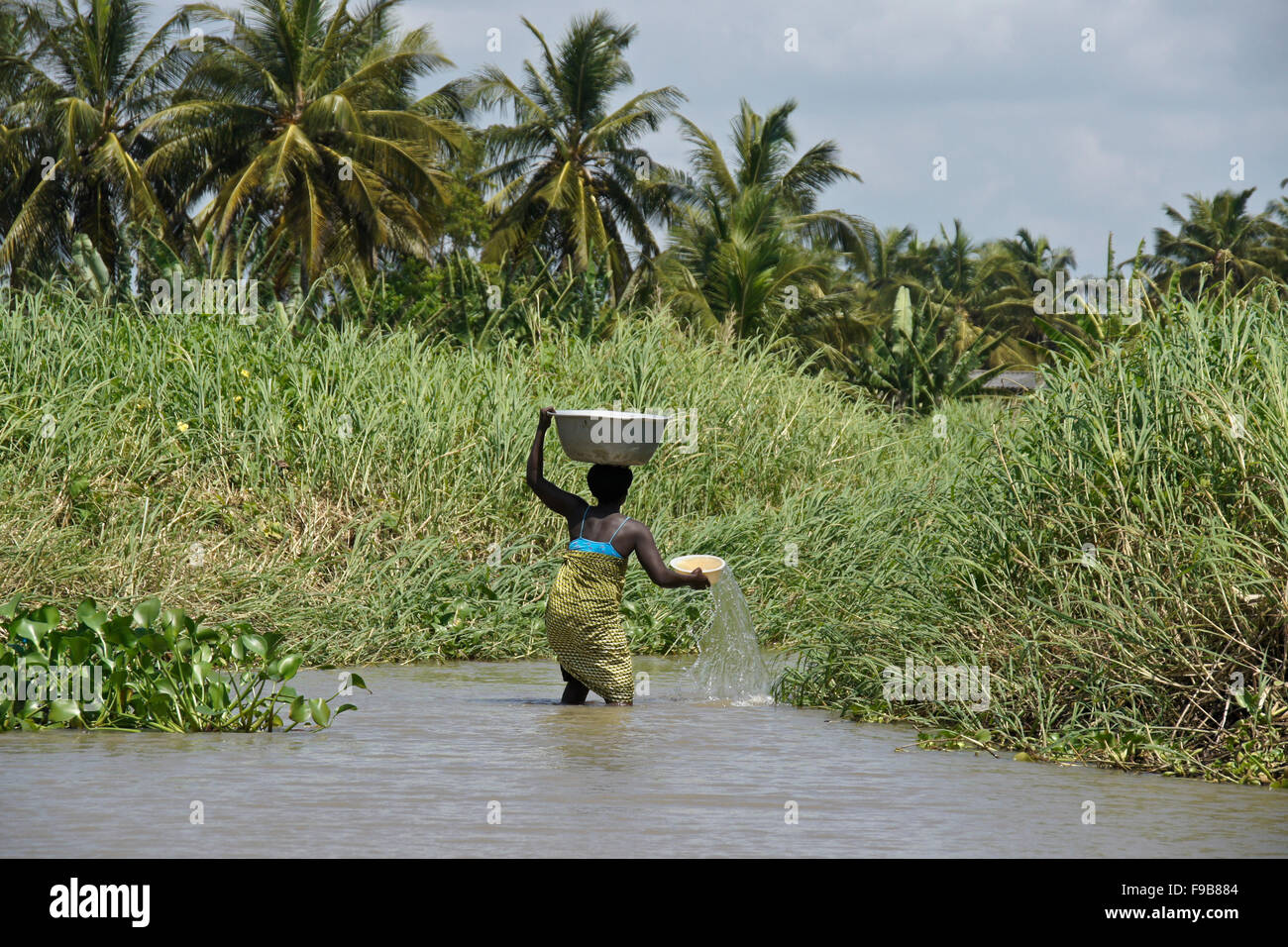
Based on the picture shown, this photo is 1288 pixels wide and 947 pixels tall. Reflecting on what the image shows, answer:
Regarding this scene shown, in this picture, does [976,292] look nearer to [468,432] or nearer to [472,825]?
[468,432]

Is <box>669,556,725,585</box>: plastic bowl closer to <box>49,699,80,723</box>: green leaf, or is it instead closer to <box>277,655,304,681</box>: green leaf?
<box>277,655,304,681</box>: green leaf

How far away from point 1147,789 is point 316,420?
26.8 feet

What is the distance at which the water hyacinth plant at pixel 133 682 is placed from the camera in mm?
6887

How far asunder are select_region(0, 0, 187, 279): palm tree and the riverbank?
17.3 metres

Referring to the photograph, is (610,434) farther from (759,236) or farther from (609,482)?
(759,236)

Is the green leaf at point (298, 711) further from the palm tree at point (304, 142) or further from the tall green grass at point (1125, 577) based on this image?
the palm tree at point (304, 142)

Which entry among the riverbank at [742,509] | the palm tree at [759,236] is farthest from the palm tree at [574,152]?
the riverbank at [742,509]

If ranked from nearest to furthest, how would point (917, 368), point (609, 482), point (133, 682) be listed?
1. point (133, 682)
2. point (609, 482)
3. point (917, 368)

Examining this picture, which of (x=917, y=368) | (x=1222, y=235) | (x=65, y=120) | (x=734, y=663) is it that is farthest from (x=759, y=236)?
(x=1222, y=235)

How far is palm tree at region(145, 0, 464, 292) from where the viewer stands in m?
30.0

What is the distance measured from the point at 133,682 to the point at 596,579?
2.39 meters

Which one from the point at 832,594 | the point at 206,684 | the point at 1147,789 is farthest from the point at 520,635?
the point at 1147,789

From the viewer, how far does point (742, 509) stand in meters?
13.3
